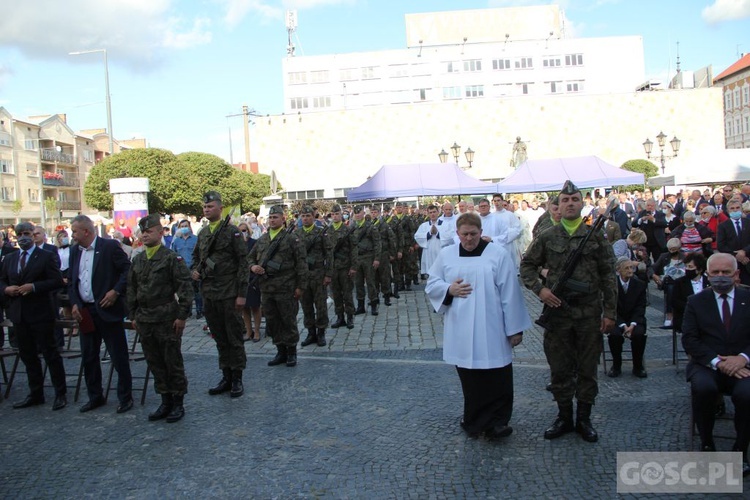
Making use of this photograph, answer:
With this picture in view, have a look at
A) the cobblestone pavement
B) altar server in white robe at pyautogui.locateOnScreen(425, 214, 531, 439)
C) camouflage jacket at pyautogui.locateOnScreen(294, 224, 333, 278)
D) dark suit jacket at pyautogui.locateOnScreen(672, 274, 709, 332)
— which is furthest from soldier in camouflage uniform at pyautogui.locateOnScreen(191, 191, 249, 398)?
dark suit jacket at pyautogui.locateOnScreen(672, 274, 709, 332)

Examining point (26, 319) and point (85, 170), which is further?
point (85, 170)

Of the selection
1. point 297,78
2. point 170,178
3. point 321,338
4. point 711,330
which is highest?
point 297,78

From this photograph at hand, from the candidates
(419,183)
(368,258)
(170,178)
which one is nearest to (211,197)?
(368,258)

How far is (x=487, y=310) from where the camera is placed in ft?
17.3

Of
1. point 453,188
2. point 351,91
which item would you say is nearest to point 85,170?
point 351,91

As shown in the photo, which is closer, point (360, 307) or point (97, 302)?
point (97, 302)

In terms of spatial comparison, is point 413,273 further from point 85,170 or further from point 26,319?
point 85,170

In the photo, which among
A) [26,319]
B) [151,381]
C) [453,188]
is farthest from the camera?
[453,188]

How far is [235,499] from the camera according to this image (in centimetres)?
447

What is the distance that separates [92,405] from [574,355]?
194 inches

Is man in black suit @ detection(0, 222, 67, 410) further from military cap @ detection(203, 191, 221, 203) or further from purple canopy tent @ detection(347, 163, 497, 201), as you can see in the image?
purple canopy tent @ detection(347, 163, 497, 201)

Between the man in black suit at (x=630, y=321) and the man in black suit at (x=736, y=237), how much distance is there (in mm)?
3073

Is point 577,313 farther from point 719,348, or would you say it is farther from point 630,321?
point 630,321

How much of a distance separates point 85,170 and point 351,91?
1398 inches
